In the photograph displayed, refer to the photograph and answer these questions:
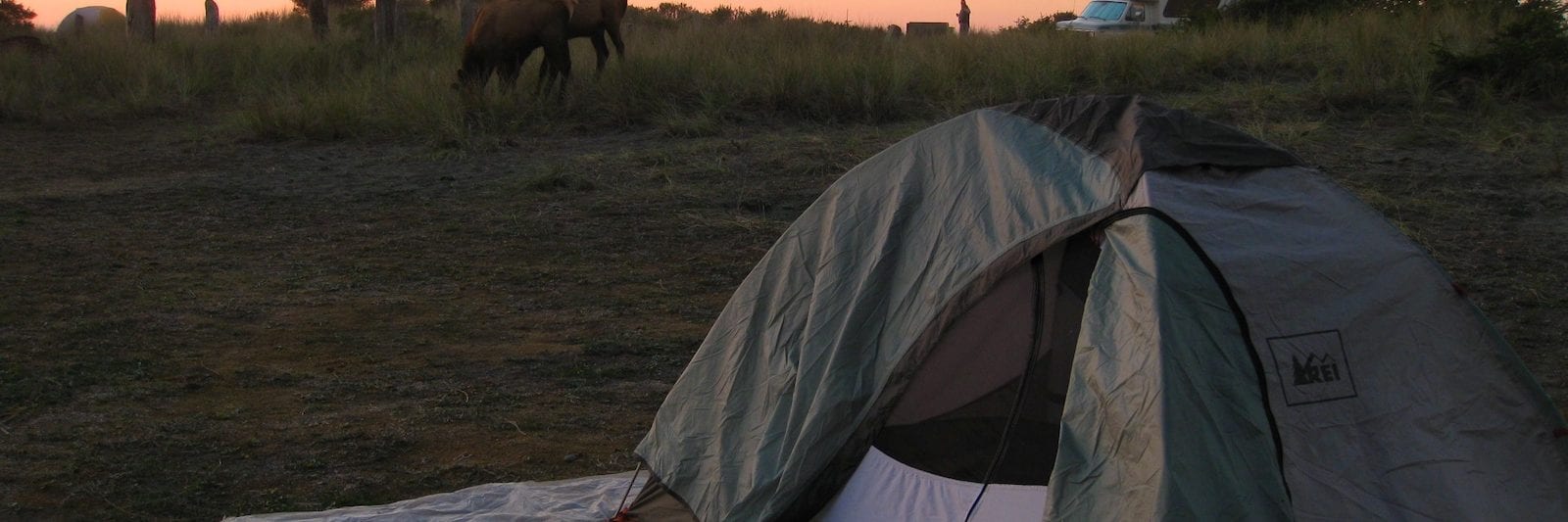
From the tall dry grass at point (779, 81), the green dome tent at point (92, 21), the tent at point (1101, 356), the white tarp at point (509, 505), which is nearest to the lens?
the tent at point (1101, 356)

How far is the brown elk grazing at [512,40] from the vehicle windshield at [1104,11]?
12.3 metres

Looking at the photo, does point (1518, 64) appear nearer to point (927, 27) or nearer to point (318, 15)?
point (927, 27)

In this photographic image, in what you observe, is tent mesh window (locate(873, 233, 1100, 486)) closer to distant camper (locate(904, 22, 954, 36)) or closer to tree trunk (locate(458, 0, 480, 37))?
tree trunk (locate(458, 0, 480, 37))

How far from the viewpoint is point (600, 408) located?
5348 mm

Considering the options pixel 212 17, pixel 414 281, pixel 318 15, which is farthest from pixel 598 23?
pixel 212 17

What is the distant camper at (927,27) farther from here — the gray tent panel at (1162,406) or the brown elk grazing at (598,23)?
the gray tent panel at (1162,406)

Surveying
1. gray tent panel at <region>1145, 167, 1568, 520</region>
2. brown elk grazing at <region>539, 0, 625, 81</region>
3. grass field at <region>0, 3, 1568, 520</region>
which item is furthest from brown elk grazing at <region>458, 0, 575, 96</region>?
gray tent panel at <region>1145, 167, 1568, 520</region>

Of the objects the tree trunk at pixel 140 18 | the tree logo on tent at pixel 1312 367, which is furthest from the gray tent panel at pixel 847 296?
the tree trunk at pixel 140 18

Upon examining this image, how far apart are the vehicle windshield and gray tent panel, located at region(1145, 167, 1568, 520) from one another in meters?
20.0

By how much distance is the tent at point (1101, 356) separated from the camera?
9.59 feet

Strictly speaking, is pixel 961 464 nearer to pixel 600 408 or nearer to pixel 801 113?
pixel 600 408

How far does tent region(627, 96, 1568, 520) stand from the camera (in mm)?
2924

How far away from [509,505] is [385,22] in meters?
15.7

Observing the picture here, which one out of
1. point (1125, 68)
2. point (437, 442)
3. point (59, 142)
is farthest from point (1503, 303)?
point (59, 142)
